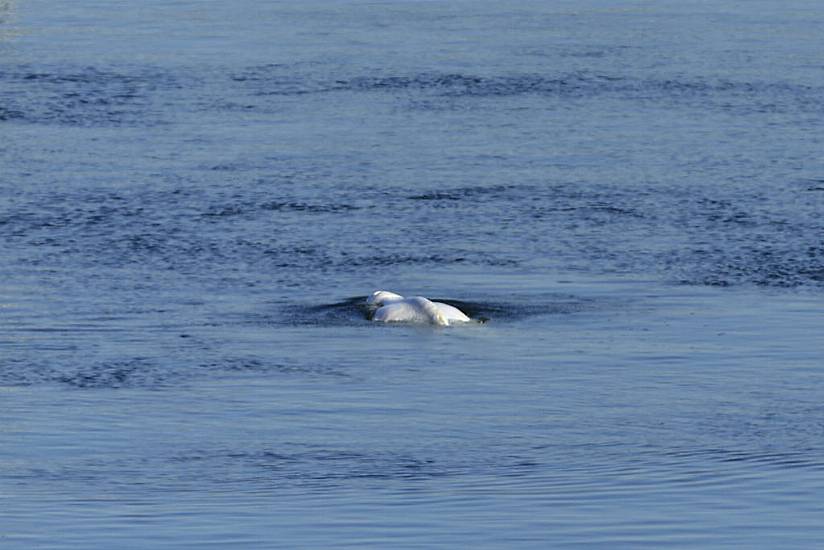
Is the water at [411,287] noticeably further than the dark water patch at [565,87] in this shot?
No

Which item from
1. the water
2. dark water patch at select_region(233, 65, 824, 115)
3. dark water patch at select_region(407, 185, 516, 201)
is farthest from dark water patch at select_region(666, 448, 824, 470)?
dark water patch at select_region(233, 65, 824, 115)

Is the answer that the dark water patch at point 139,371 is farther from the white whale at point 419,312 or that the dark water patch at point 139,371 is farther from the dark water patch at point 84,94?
the dark water patch at point 84,94

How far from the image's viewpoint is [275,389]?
2220cm

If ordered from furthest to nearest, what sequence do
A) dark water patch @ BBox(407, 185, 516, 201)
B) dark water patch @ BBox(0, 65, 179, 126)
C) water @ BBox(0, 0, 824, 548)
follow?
dark water patch @ BBox(0, 65, 179, 126), dark water patch @ BBox(407, 185, 516, 201), water @ BBox(0, 0, 824, 548)

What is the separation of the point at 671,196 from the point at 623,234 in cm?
268

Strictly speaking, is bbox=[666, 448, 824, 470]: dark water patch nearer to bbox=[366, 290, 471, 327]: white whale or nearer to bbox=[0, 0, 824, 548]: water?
bbox=[0, 0, 824, 548]: water

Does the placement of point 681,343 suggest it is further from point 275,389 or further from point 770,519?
point 770,519

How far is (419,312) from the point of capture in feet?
82.1

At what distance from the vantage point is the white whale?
82.1ft

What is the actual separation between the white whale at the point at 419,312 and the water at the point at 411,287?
21cm

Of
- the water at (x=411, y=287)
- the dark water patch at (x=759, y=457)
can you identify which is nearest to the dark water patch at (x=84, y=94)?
the water at (x=411, y=287)

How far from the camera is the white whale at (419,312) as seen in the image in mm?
25016

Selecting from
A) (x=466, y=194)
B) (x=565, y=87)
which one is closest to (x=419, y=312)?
(x=466, y=194)

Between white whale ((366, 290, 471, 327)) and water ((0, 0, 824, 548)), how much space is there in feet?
0.68
